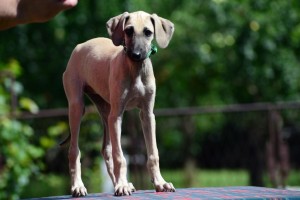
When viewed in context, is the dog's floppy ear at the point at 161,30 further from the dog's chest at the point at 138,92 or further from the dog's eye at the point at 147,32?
the dog's chest at the point at 138,92

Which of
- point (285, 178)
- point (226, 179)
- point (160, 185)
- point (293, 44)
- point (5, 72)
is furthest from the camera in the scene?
point (293, 44)

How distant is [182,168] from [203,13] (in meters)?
6.19

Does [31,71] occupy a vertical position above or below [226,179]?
above

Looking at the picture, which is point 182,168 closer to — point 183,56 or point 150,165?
point 183,56

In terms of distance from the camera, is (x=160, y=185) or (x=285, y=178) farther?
(x=285, y=178)

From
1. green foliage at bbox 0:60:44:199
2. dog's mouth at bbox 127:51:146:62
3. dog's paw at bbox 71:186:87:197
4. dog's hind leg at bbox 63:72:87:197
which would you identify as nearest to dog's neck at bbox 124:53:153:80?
dog's mouth at bbox 127:51:146:62

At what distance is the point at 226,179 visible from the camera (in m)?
11.5

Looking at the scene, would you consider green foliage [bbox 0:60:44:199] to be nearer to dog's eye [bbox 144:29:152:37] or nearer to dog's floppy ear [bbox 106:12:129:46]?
dog's floppy ear [bbox 106:12:129:46]

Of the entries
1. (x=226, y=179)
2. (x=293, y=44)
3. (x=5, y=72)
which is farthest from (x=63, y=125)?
(x=293, y=44)

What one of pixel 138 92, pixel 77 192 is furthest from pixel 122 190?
pixel 138 92

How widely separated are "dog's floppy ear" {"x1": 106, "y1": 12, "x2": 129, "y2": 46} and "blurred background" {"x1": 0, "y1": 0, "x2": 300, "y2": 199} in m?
5.24

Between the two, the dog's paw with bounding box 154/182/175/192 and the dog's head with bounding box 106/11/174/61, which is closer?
the dog's head with bounding box 106/11/174/61

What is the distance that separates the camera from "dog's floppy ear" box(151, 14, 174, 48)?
4.14 meters

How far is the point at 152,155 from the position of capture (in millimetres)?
4180
